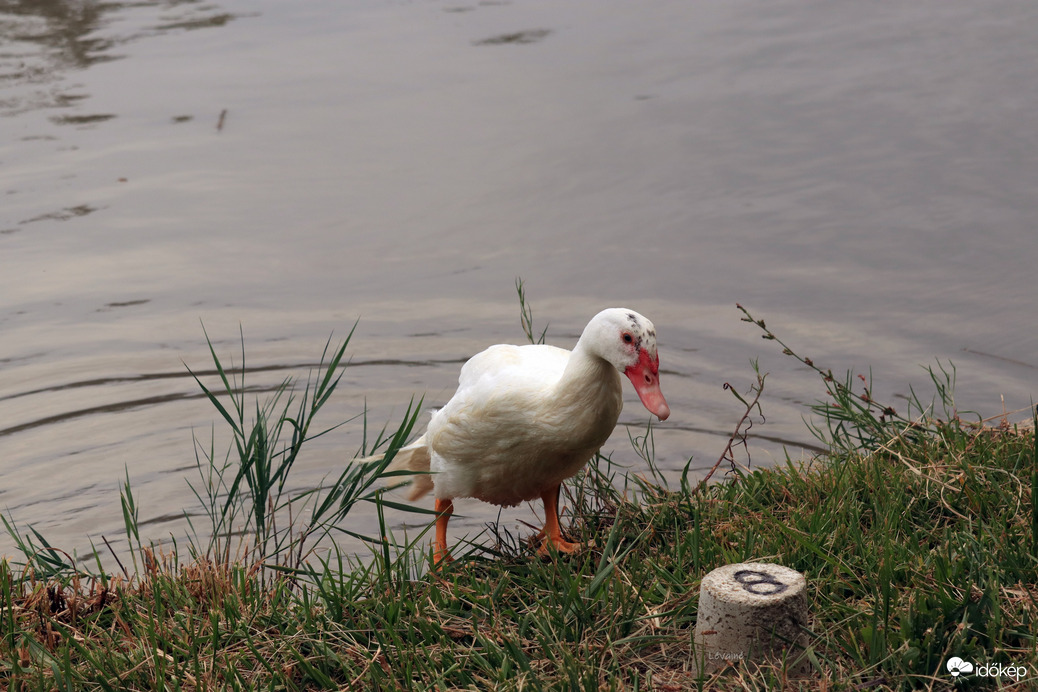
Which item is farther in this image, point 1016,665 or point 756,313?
point 756,313

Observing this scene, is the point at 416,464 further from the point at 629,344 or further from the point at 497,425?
the point at 629,344

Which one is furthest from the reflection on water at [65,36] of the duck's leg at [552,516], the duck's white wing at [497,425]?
the duck's leg at [552,516]

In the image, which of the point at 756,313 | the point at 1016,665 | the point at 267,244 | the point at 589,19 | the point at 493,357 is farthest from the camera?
the point at 589,19

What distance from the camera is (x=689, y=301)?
6328mm

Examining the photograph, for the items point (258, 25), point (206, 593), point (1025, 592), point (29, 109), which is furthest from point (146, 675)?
A: point (258, 25)

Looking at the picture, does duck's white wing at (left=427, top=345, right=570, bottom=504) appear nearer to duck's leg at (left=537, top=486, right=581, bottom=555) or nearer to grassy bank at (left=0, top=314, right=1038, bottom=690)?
duck's leg at (left=537, top=486, right=581, bottom=555)

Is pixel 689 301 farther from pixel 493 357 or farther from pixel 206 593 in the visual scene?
pixel 206 593

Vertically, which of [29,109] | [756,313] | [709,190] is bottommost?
[756,313]

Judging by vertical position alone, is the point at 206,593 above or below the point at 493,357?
below

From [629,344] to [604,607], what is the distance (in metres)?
0.84

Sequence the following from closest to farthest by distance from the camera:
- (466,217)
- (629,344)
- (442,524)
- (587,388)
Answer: (629,344) < (587,388) < (442,524) < (466,217)

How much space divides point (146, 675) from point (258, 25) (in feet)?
27.7

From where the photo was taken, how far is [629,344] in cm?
337

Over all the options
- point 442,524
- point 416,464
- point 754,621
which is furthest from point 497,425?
point 754,621
